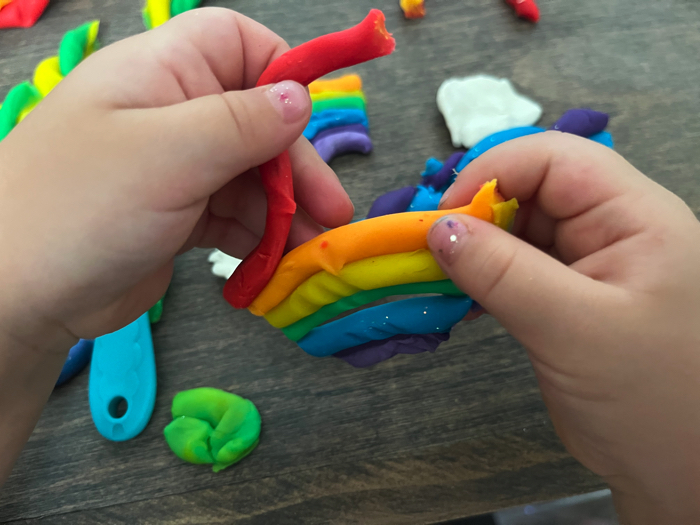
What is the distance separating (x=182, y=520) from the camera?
619 mm

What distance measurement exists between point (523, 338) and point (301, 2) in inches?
36.3

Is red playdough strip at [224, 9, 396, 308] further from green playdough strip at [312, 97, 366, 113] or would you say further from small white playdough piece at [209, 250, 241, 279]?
green playdough strip at [312, 97, 366, 113]

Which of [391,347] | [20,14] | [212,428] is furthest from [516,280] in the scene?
[20,14]

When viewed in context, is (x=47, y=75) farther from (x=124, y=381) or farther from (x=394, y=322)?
(x=394, y=322)

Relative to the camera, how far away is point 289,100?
15.8 inches

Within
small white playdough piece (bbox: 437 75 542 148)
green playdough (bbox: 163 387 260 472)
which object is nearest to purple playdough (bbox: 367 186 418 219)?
small white playdough piece (bbox: 437 75 542 148)

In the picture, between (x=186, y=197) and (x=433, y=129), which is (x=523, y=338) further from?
(x=433, y=129)

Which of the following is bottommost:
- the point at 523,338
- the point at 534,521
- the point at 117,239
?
the point at 534,521

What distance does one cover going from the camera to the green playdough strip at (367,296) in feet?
1.56

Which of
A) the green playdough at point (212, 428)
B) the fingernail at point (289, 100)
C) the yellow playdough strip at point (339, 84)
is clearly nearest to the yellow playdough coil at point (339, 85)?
the yellow playdough strip at point (339, 84)

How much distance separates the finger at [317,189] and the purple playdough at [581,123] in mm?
427

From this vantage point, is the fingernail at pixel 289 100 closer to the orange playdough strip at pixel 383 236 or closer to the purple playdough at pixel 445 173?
the orange playdough strip at pixel 383 236

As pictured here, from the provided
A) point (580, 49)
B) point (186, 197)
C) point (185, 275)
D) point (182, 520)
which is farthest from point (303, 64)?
point (580, 49)

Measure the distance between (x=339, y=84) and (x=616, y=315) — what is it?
675 millimetres
